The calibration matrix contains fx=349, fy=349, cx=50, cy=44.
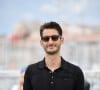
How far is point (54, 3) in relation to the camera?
5105 millimetres

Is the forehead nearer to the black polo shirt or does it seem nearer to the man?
the man

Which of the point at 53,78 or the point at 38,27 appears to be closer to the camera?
the point at 53,78

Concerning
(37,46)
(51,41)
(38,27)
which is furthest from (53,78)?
(37,46)

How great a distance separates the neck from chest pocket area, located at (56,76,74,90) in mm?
48

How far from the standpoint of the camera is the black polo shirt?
1.36 meters

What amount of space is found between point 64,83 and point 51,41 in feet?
0.56

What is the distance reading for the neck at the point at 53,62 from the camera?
137cm

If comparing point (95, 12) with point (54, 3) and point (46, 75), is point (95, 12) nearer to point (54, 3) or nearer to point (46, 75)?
point (54, 3)

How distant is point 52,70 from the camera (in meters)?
1.38

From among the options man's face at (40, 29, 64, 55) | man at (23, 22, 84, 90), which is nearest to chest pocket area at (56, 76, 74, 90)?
man at (23, 22, 84, 90)

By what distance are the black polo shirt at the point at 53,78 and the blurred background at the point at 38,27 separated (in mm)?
3321

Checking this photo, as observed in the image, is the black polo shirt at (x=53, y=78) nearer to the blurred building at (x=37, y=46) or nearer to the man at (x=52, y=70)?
the man at (x=52, y=70)

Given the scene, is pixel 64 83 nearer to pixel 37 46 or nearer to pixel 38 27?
pixel 38 27

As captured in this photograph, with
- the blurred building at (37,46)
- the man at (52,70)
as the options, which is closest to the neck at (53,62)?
the man at (52,70)
